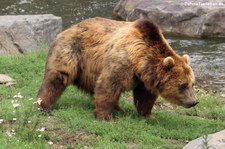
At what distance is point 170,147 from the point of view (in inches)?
268

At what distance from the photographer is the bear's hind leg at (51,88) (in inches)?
315

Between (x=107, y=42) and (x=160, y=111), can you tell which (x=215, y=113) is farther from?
(x=107, y=42)

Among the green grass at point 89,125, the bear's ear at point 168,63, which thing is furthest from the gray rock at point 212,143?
the bear's ear at point 168,63

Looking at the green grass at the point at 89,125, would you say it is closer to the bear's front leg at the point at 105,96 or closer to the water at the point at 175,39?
the bear's front leg at the point at 105,96

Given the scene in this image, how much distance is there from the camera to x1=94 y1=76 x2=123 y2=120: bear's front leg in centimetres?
763

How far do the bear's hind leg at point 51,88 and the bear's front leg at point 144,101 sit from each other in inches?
43.4

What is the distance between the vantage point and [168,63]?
749cm

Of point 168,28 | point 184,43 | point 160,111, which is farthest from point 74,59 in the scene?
point 168,28

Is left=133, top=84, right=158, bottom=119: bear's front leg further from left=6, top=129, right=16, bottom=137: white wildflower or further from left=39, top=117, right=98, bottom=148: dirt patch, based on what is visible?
left=6, top=129, right=16, bottom=137: white wildflower

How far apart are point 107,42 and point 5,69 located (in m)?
3.01

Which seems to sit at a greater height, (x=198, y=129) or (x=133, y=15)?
(x=198, y=129)

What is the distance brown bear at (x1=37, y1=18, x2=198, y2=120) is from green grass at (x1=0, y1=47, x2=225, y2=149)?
0.32 metres

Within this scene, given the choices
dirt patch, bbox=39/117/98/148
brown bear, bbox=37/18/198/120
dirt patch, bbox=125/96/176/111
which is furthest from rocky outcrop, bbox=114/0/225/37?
dirt patch, bbox=39/117/98/148

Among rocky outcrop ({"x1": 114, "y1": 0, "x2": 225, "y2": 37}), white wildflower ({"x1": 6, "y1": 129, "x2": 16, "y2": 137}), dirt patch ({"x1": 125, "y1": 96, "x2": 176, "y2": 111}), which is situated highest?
white wildflower ({"x1": 6, "y1": 129, "x2": 16, "y2": 137})
